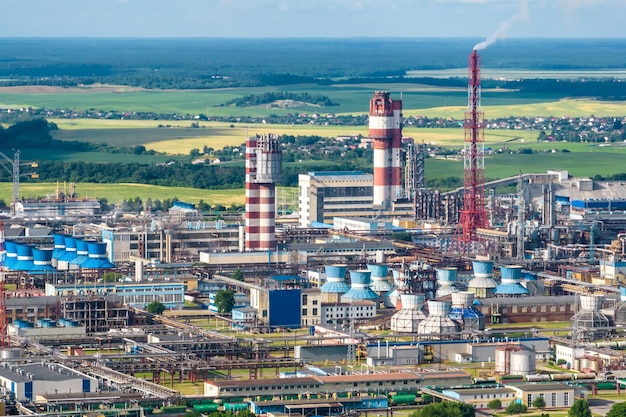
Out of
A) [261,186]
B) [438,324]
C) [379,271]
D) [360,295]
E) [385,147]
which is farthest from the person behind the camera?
[385,147]

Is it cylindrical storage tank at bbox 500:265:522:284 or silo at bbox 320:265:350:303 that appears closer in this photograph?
silo at bbox 320:265:350:303

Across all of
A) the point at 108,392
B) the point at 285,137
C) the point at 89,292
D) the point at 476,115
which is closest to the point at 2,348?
the point at 108,392

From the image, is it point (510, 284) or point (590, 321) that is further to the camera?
point (510, 284)

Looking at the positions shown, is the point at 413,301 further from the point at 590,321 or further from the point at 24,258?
the point at 24,258

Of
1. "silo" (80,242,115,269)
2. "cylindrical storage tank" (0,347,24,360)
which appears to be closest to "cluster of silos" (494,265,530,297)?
"silo" (80,242,115,269)

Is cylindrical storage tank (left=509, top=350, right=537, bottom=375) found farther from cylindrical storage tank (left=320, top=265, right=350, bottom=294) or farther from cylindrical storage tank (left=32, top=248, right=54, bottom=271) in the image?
cylindrical storage tank (left=32, top=248, right=54, bottom=271)

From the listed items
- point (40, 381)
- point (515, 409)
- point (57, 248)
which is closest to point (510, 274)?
point (57, 248)
